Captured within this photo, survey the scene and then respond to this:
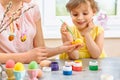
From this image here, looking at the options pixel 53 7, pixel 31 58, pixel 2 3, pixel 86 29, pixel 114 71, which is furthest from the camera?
pixel 53 7

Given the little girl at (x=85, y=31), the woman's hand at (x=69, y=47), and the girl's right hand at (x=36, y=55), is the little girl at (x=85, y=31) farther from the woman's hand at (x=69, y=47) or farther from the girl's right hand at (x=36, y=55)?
the girl's right hand at (x=36, y=55)

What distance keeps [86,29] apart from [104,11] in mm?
781

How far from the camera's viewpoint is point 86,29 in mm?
1911

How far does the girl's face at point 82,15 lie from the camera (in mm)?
1853

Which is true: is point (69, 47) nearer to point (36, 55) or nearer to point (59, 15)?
point (36, 55)

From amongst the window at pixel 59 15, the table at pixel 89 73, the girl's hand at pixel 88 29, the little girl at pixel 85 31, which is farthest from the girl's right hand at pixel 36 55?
the window at pixel 59 15

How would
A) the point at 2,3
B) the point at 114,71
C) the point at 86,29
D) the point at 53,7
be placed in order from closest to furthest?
the point at 114,71 → the point at 2,3 → the point at 86,29 → the point at 53,7

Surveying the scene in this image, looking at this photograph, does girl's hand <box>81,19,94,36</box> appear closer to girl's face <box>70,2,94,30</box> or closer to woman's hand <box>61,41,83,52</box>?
girl's face <box>70,2,94,30</box>

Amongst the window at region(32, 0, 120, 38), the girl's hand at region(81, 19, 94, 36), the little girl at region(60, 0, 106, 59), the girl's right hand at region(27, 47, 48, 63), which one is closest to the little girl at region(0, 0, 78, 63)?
the girl's right hand at region(27, 47, 48, 63)

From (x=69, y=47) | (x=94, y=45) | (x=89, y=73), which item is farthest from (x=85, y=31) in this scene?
(x=89, y=73)

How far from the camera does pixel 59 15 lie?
103 inches

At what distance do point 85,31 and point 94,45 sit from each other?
0.15m

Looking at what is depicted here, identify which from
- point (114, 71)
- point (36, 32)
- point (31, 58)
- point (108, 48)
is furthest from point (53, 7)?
point (114, 71)

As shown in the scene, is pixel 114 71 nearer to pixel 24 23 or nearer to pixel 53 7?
pixel 24 23
